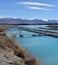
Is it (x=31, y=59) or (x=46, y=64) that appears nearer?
(x=31, y=59)

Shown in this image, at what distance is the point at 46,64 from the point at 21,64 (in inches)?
212

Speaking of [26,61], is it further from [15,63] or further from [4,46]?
[4,46]

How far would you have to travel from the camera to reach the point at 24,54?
1677 centimetres

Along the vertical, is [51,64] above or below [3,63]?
below

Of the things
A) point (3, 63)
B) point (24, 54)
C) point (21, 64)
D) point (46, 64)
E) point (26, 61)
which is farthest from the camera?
point (46, 64)

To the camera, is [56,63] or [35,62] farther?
[56,63]

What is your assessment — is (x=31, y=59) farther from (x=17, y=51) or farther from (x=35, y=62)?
(x=17, y=51)

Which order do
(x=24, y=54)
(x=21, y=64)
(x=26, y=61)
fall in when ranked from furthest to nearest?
1. (x=24, y=54)
2. (x=26, y=61)
3. (x=21, y=64)

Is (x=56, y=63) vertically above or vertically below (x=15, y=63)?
below

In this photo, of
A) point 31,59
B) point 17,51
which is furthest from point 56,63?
point 31,59

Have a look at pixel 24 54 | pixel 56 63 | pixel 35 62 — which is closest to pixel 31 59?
pixel 35 62

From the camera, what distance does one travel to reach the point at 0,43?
19.0 metres

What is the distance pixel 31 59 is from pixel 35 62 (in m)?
0.28

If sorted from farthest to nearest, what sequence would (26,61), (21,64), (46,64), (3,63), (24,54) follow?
(46,64) → (24,54) → (26,61) → (21,64) → (3,63)
